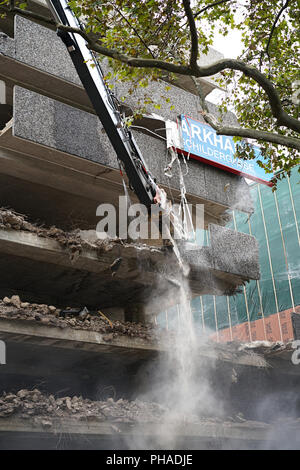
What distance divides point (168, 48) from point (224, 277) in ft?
25.5

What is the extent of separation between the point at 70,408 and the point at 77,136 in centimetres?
645

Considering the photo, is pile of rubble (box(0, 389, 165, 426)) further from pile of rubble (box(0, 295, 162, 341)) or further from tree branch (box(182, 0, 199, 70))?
tree branch (box(182, 0, 199, 70))

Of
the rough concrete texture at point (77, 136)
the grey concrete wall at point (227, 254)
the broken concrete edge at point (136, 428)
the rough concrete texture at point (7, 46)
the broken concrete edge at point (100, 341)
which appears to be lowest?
the broken concrete edge at point (136, 428)

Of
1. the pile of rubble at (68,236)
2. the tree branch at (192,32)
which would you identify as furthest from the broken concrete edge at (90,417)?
the tree branch at (192,32)

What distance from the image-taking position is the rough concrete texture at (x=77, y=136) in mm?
13359

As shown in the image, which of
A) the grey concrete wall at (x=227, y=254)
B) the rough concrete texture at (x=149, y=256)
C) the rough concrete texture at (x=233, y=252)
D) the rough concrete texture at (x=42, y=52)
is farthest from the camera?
the rough concrete texture at (x=233, y=252)

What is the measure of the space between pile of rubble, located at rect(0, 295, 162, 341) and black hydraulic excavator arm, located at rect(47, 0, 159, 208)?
3.05 meters

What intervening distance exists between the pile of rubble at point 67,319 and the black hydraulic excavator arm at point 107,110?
3047 millimetres

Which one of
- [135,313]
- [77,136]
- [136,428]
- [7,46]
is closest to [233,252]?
[135,313]

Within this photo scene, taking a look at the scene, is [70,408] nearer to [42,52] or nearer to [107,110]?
[107,110]

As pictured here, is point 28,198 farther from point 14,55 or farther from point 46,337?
point 46,337

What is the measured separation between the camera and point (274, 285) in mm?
25938

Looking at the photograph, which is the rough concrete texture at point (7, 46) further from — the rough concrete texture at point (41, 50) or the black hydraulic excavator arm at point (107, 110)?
the black hydraulic excavator arm at point (107, 110)

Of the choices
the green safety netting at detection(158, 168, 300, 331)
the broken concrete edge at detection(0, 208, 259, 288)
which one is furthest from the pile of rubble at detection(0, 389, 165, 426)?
the green safety netting at detection(158, 168, 300, 331)
